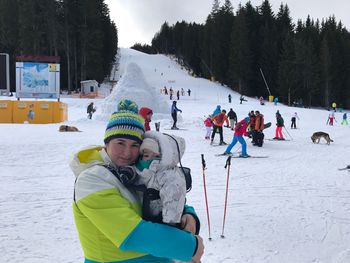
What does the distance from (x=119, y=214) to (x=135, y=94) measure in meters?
23.5

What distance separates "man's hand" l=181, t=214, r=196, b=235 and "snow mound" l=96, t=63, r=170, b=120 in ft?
73.6

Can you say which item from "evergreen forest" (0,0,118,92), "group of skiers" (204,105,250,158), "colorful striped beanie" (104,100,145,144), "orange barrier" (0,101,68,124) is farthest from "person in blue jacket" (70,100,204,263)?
"evergreen forest" (0,0,118,92)

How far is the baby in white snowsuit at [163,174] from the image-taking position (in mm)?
1585

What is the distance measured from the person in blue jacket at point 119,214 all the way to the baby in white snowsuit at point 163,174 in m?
0.05

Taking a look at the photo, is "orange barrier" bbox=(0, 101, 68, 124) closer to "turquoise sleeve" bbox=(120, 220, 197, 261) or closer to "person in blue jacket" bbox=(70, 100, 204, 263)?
"person in blue jacket" bbox=(70, 100, 204, 263)

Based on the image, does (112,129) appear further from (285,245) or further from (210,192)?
(210,192)

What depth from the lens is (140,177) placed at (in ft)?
5.38

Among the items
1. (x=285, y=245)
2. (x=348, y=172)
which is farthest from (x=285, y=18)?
(x=285, y=245)

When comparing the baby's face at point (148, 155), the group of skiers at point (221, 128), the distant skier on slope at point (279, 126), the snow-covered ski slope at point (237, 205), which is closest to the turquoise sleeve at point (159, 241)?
the baby's face at point (148, 155)

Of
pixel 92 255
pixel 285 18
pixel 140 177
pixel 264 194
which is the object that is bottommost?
pixel 264 194

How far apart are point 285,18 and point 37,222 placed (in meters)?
77.3

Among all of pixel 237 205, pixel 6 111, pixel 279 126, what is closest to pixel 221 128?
pixel 279 126

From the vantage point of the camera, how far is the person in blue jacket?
1.49 m

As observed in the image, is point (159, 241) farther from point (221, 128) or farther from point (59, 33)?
point (59, 33)
